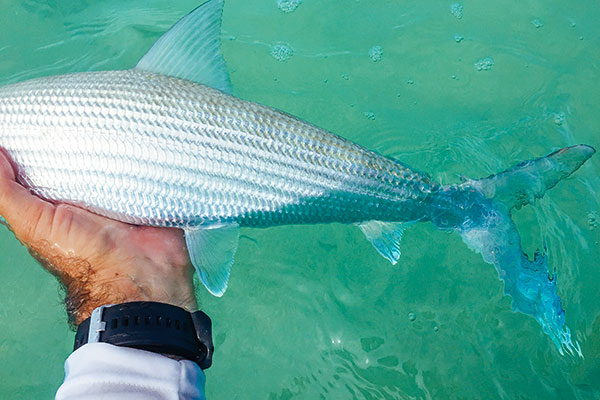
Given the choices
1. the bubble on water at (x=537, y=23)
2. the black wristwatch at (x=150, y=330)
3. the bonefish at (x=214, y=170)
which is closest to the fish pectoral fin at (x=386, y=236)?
the bonefish at (x=214, y=170)

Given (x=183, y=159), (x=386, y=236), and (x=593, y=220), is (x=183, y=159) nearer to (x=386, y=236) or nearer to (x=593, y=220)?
(x=386, y=236)

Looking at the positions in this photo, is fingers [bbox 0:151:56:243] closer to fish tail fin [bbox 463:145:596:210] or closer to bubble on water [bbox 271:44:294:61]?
fish tail fin [bbox 463:145:596:210]

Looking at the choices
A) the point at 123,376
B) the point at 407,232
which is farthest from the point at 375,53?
the point at 123,376

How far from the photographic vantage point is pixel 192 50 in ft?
9.01

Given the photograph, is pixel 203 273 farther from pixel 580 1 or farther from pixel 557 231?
pixel 580 1

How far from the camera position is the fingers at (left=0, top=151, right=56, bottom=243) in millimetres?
2506

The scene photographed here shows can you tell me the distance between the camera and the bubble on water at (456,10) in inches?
180

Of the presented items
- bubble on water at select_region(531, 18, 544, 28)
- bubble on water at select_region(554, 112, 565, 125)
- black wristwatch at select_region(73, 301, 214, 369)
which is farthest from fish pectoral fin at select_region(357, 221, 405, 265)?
bubble on water at select_region(531, 18, 544, 28)

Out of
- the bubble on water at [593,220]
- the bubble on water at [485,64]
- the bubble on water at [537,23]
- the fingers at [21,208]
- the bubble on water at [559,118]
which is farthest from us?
the bubble on water at [537,23]

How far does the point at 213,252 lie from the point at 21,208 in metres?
0.99

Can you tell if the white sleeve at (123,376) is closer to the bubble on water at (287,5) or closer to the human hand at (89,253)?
the human hand at (89,253)

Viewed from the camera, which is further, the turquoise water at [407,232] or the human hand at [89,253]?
the turquoise water at [407,232]

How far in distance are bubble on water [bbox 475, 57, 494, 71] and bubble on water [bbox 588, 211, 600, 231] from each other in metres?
1.49

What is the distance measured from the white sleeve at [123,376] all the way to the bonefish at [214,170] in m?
0.56
